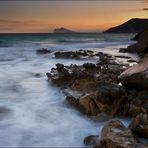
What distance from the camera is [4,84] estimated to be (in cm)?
1045

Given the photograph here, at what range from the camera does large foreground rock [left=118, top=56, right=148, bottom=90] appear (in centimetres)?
637

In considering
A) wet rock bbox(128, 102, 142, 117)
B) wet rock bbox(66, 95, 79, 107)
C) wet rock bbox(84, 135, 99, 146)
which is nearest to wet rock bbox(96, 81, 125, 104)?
wet rock bbox(128, 102, 142, 117)

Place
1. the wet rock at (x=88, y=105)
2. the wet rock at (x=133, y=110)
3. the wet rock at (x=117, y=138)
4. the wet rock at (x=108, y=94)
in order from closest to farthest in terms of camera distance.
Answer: the wet rock at (x=117, y=138) → the wet rock at (x=133, y=110) → the wet rock at (x=108, y=94) → the wet rock at (x=88, y=105)

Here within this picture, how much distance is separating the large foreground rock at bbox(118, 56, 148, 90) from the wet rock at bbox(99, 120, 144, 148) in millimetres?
1761

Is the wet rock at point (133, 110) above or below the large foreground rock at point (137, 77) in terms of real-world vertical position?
below

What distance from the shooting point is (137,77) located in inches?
258

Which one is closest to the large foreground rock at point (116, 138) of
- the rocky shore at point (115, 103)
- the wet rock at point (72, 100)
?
the rocky shore at point (115, 103)

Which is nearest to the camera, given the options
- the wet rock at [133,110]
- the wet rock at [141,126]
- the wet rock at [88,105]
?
the wet rock at [141,126]

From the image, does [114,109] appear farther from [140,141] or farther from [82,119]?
[140,141]

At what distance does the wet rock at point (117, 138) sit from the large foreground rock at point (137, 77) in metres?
1.76

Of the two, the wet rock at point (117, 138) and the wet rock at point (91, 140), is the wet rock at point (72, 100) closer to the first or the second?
the wet rock at point (91, 140)

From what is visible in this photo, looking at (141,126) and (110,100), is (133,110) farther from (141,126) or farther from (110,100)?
(141,126)

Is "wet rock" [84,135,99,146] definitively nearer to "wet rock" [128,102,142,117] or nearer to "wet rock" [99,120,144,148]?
"wet rock" [99,120,144,148]

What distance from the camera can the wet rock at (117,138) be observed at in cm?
429
